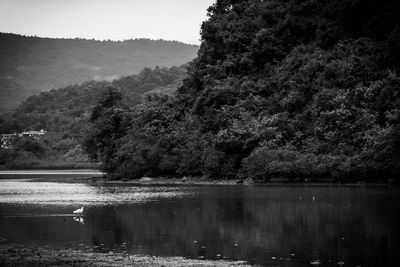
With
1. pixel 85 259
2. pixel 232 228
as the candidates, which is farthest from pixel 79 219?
pixel 85 259

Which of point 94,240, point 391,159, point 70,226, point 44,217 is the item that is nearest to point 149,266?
point 94,240

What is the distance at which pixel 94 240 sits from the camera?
118 feet

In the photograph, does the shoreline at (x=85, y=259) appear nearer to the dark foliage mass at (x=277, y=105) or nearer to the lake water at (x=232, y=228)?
the lake water at (x=232, y=228)

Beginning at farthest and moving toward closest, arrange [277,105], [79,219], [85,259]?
[277,105] → [79,219] → [85,259]

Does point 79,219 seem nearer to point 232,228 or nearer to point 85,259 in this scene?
point 232,228

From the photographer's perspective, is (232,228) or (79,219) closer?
(232,228)

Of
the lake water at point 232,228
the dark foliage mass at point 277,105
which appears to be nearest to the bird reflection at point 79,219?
the lake water at point 232,228

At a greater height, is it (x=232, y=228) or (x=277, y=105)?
(x=277, y=105)

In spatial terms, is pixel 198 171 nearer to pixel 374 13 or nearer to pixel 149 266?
pixel 374 13

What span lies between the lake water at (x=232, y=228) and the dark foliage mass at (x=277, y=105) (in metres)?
32.6

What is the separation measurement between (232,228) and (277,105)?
73157 mm

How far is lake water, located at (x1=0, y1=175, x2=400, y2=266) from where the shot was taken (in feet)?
100.0

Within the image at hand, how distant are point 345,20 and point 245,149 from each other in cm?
2854

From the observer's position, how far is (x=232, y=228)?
39.5 metres
